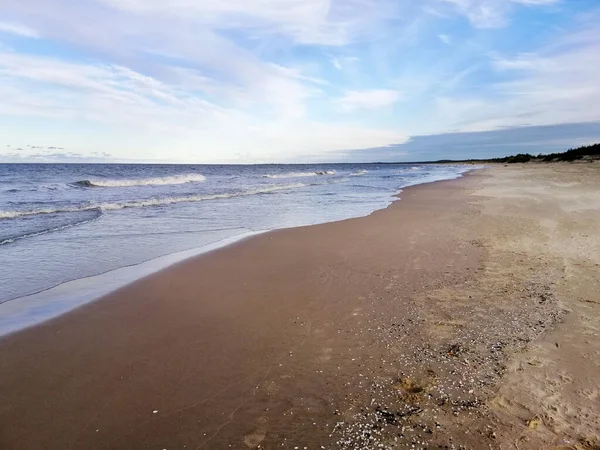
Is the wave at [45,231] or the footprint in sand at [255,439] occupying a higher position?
the wave at [45,231]

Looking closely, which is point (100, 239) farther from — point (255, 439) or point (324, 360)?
point (255, 439)

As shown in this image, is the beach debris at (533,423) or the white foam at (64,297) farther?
the white foam at (64,297)

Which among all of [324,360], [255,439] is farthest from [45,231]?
[255,439]

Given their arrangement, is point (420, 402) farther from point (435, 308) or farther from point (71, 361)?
point (71, 361)

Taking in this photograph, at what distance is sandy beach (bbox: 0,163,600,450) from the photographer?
3.23m

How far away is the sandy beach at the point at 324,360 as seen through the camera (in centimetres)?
323

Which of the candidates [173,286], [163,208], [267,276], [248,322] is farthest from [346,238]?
[163,208]

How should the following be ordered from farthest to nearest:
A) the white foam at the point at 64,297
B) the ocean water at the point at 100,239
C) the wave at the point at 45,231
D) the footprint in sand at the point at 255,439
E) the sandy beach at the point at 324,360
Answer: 1. the wave at the point at 45,231
2. the ocean water at the point at 100,239
3. the white foam at the point at 64,297
4. the sandy beach at the point at 324,360
5. the footprint in sand at the point at 255,439

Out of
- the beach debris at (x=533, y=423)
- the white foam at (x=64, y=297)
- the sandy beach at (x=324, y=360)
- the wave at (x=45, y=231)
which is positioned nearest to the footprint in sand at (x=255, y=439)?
the sandy beach at (x=324, y=360)

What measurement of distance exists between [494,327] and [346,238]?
6.14m

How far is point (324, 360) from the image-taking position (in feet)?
14.2

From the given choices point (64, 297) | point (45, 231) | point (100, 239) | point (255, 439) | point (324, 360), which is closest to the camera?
point (255, 439)

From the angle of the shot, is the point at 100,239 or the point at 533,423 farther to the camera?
the point at 100,239

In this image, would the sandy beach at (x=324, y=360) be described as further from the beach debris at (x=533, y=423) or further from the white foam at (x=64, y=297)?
the white foam at (x=64, y=297)
